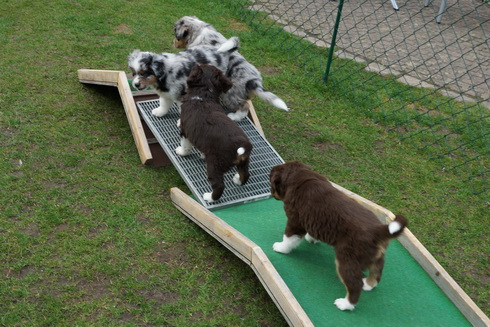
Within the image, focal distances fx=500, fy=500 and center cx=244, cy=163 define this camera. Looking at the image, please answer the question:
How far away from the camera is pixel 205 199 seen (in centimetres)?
468

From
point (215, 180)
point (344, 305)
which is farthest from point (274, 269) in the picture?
point (215, 180)

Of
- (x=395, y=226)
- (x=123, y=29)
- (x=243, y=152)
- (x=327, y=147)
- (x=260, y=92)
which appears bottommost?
(x=123, y=29)

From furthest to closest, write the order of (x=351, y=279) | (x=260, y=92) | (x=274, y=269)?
(x=260, y=92) < (x=274, y=269) < (x=351, y=279)

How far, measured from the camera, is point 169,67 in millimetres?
5418

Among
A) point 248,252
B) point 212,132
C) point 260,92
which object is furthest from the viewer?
point 260,92

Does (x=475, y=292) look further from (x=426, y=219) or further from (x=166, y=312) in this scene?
(x=166, y=312)

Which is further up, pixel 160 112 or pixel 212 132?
pixel 212 132

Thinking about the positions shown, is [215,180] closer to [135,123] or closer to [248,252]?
[248,252]

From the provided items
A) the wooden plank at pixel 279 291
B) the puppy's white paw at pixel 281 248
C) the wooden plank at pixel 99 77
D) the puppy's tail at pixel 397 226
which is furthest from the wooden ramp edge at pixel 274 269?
the wooden plank at pixel 99 77

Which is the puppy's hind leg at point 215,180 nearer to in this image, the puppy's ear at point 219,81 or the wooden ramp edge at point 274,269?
the wooden ramp edge at point 274,269

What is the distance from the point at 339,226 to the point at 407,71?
18.9 ft

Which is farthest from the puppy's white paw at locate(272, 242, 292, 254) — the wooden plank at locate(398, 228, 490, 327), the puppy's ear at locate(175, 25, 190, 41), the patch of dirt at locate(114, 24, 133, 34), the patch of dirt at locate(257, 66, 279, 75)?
the patch of dirt at locate(114, 24, 133, 34)

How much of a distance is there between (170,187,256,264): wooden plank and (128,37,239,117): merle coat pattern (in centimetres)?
116

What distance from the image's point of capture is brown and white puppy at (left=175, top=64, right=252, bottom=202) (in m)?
4.45
